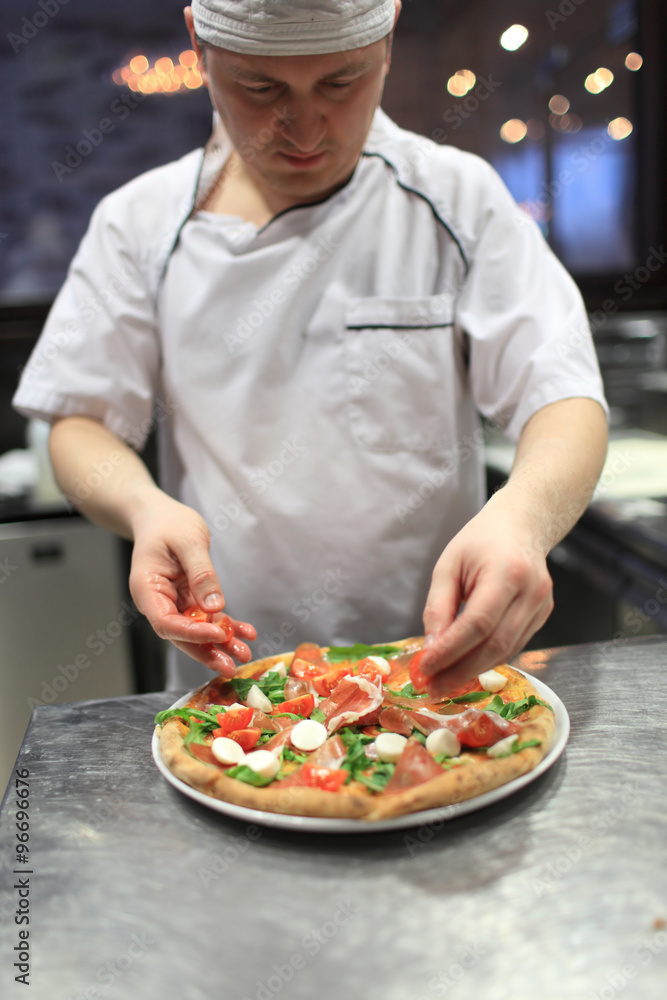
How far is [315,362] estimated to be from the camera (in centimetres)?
137

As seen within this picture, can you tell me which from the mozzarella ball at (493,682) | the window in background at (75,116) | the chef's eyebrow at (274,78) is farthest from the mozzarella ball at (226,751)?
the window in background at (75,116)

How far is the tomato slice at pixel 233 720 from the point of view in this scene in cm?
97

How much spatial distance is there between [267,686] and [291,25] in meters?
0.86

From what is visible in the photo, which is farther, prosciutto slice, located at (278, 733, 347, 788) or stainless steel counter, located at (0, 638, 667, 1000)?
prosciutto slice, located at (278, 733, 347, 788)

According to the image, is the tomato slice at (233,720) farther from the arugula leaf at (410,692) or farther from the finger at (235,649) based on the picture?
the arugula leaf at (410,692)

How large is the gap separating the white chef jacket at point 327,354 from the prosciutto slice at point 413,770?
1.82 ft

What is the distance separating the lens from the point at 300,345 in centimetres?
139

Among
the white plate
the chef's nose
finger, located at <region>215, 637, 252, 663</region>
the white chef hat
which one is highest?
the white chef hat

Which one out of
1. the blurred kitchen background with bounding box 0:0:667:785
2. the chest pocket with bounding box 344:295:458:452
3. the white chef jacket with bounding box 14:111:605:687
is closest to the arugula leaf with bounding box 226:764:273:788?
the white chef jacket with bounding box 14:111:605:687

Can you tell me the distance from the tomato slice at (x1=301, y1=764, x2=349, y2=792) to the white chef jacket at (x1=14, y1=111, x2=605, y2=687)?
546 mm

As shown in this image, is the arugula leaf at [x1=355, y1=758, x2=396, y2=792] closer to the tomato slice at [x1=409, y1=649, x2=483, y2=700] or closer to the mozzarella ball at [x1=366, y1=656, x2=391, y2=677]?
the tomato slice at [x1=409, y1=649, x2=483, y2=700]

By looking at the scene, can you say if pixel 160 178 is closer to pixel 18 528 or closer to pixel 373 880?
pixel 373 880

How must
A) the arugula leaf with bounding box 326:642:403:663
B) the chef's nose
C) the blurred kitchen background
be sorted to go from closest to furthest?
the chef's nose
the arugula leaf with bounding box 326:642:403:663
the blurred kitchen background

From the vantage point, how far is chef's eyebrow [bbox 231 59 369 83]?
41.7 inches
